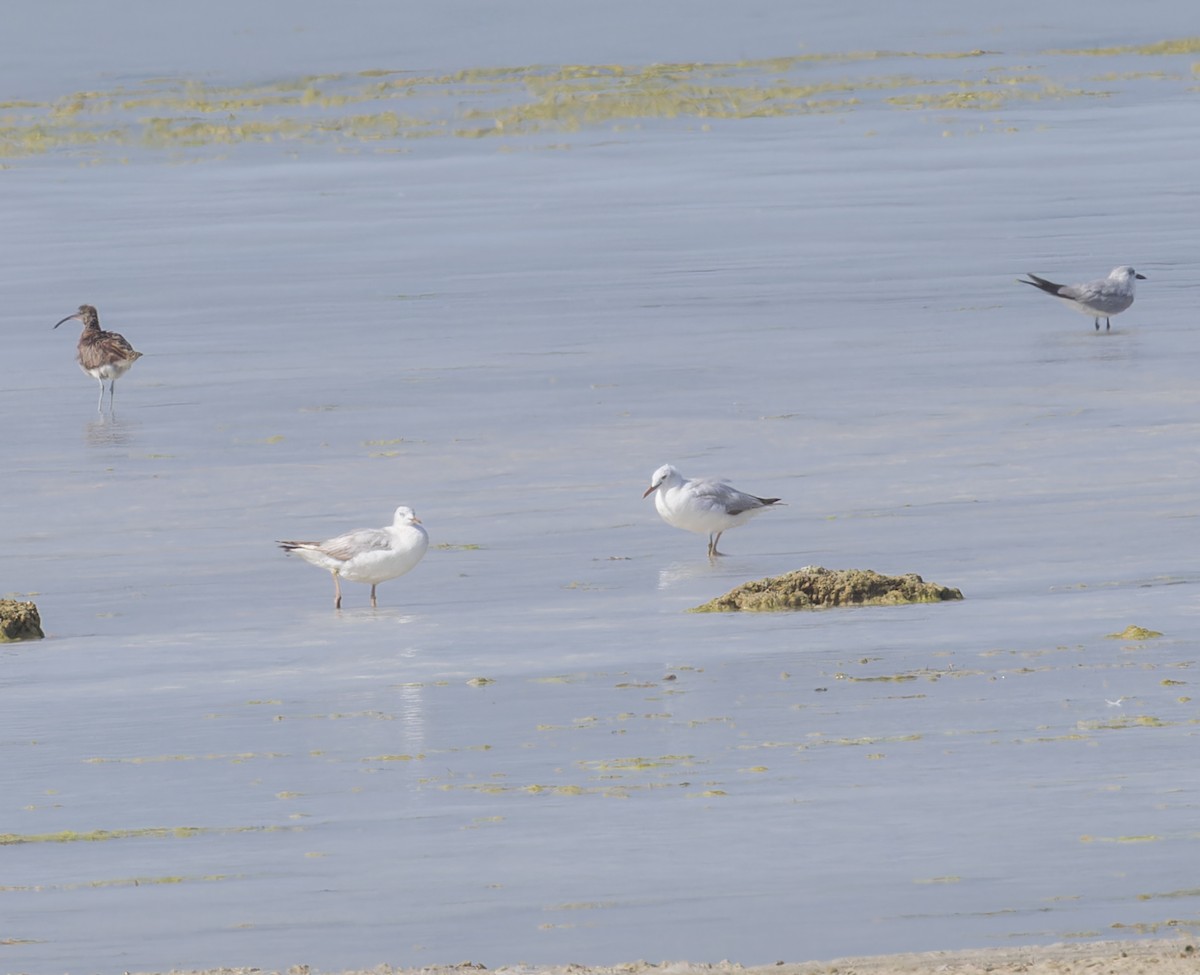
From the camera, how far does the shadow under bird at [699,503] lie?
10695 millimetres

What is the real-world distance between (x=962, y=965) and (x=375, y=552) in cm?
533

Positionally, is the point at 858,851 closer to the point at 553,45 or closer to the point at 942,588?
the point at 942,588

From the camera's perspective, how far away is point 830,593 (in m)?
9.45

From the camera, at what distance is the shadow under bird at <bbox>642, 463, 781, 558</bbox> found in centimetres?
1070

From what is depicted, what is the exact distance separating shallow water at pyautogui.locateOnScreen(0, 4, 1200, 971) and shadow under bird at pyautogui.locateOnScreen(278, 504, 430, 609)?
178 mm

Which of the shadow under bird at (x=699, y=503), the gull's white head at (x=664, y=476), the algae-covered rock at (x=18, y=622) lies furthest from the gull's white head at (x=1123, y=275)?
the algae-covered rock at (x=18, y=622)

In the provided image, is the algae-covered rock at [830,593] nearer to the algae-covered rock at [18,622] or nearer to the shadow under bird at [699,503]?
the shadow under bird at [699,503]

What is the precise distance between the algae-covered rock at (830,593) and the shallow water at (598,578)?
0.59 ft

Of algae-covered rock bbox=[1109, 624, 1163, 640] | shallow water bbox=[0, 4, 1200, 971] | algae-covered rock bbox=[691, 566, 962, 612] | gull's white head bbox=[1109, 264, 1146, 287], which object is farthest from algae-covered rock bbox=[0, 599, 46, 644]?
gull's white head bbox=[1109, 264, 1146, 287]

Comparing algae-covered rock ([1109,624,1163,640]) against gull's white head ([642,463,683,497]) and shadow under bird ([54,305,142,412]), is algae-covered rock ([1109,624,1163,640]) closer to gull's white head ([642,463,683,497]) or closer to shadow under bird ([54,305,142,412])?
gull's white head ([642,463,683,497])

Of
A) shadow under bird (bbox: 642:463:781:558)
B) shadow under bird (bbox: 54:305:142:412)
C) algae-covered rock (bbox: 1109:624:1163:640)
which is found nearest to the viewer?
algae-covered rock (bbox: 1109:624:1163:640)

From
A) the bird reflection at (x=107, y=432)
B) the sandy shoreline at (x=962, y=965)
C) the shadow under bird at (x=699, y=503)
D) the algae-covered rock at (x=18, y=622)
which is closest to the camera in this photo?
the sandy shoreline at (x=962, y=965)

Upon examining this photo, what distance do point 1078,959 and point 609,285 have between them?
15.4 meters

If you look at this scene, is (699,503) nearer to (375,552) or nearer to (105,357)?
(375,552)
